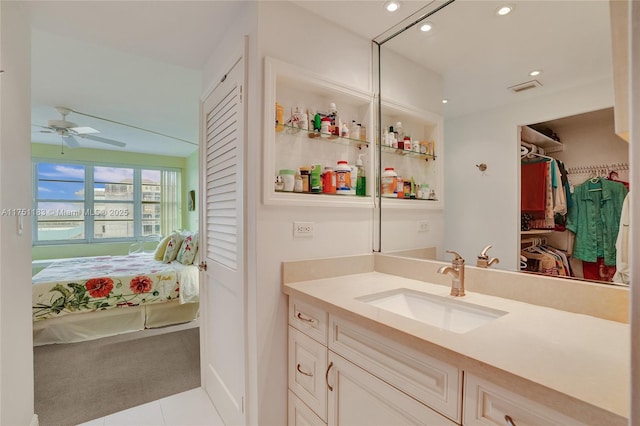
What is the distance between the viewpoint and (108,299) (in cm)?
310

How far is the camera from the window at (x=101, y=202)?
5.10 m

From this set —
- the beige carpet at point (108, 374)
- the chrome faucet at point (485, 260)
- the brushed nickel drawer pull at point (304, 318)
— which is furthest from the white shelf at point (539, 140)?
the beige carpet at point (108, 374)

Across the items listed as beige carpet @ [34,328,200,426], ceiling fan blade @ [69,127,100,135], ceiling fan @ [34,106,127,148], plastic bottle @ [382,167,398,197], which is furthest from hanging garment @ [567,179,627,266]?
ceiling fan blade @ [69,127,100,135]

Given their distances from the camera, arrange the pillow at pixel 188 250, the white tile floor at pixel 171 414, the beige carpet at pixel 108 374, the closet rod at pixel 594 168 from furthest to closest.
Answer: the pillow at pixel 188 250 < the beige carpet at pixel 108 374 < the white tile floor at pixel 171 414 < the closet rod at pixel 594 168

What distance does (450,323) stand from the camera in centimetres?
127

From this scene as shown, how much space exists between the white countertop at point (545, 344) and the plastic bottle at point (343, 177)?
62cm

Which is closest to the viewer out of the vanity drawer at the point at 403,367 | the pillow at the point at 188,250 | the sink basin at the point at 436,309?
the vanity drawer at the point at 403,367

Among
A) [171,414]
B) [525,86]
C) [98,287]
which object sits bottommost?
[171,414]

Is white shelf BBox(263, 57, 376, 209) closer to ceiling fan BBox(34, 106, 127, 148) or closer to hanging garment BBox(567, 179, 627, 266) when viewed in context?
hanging garment BBox(567, 179, 627, 266)

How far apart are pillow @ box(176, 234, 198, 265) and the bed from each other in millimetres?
92

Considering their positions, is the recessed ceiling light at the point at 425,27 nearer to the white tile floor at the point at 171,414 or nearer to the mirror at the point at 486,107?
the mirror at the point at 486,107

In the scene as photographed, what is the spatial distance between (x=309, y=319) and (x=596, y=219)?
1.14m

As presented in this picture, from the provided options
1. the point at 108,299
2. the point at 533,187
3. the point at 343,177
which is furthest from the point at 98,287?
the point at 533,187

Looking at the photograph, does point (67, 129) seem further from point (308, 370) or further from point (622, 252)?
point (622, 252)
